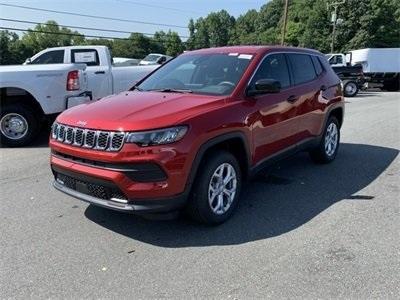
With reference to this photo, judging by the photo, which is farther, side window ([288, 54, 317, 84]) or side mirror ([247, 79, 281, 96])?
side window ([288, 54, 317, 84])

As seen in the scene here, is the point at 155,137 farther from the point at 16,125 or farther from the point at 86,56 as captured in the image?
A: the point at 86,56

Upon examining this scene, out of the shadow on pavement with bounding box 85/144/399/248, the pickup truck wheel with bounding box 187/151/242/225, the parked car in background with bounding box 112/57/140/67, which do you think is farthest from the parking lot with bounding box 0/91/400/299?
the parked car in background with bounding box 112/57/140/67

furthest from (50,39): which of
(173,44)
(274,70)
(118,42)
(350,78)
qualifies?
(274,70)

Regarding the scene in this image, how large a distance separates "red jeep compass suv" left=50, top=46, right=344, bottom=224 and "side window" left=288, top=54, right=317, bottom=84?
3 centimetres

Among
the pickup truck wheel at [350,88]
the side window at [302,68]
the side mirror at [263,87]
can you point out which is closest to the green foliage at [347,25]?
the pickup truck wheel at [350,88]

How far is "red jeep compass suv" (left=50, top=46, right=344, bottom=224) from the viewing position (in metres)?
4.02

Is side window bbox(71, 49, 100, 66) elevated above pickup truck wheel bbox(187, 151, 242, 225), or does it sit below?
above

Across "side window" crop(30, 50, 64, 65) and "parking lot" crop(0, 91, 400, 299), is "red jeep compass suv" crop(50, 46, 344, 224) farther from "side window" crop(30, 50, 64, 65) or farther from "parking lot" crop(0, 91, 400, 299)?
"side window" crop(30, 50, 64, 65)

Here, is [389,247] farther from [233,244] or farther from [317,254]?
[233,244]

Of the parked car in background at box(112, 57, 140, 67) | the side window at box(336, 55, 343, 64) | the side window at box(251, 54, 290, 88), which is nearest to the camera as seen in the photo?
the side window at box(251, 54, 290, 88)

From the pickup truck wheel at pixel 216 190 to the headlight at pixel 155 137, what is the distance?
1.67ft

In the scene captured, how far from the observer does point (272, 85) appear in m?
4.90

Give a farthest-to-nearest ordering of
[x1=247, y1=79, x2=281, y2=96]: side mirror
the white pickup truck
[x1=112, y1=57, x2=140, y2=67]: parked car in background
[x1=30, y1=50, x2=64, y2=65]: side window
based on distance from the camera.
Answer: [x1=112, y1=57, x2=140, y2=67]: parked car in background → [x1=30, y1=50, x2=64, y2=65]: side window → the white pickup truck → [x1=247, y1=79, x2=281, y2=96]: side mirror

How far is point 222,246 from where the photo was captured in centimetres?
416
